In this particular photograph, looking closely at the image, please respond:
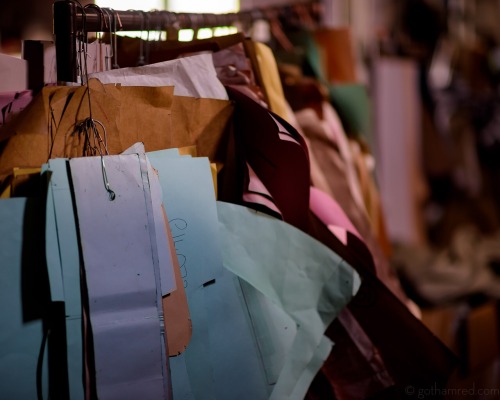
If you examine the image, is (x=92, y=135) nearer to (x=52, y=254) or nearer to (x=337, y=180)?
(x=52, y=254)

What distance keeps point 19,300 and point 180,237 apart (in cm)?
15

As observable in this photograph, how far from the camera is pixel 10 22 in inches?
23.9

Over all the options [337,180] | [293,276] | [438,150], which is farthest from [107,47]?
[438,150]

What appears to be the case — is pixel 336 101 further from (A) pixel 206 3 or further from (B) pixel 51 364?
(B) pixel 51 364

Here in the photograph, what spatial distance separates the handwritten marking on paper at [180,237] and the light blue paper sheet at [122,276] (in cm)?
4

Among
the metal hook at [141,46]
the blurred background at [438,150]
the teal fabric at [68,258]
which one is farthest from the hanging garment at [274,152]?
the blurred background at [438,150]

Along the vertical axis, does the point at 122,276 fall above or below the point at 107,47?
below

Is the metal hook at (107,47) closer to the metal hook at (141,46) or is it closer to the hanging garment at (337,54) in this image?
the metal hook at (141,46)

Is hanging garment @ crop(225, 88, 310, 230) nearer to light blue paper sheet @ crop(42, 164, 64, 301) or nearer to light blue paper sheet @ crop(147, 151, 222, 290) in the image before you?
light blue paper sheet @ crop(147, 151, 222, 290)

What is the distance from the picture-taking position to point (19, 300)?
50 centimetres

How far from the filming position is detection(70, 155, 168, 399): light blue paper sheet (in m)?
0.50

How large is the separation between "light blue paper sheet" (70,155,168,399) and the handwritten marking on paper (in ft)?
→ 0.15

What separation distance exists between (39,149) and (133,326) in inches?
7.1

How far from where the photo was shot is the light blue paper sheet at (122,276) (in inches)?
19.7
